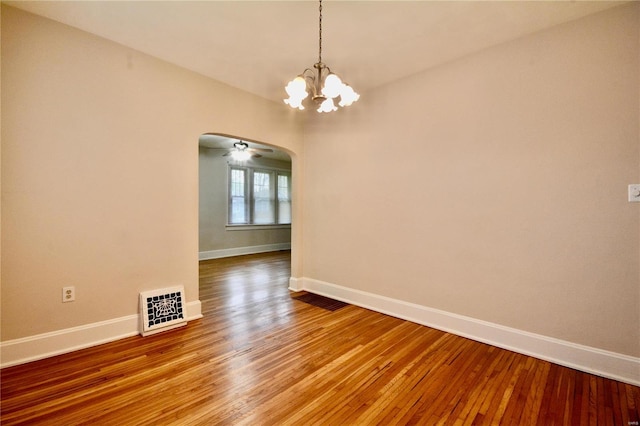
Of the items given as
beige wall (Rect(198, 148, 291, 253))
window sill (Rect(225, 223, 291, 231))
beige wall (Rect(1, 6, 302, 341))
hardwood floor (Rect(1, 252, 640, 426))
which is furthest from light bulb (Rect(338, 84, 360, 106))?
window sill (Rect(225, 223, 291, 231))

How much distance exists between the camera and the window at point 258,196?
295 inches

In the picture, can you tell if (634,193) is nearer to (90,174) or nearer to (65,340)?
(90,174)

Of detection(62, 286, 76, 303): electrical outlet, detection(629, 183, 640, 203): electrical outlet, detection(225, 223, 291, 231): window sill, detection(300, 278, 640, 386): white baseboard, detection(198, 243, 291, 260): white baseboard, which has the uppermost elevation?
detection(629, 183, 640, 203): electrical outlet

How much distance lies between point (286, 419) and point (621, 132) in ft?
10.2

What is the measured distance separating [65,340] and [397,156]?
3.72 metres

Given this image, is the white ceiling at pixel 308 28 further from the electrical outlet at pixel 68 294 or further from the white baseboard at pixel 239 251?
the white baseboard at pixel 239 251

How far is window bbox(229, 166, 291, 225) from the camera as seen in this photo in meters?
7.48

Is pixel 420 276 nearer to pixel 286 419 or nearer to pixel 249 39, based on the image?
pixel 286 419

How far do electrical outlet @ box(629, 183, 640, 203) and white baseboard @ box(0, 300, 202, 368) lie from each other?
14.3 feet

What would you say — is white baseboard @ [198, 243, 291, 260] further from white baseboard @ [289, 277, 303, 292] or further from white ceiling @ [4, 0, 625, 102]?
white ceiling @ [4, 0, 625, 102]

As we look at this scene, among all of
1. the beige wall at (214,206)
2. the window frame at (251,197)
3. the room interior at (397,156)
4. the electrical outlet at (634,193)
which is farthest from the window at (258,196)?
the electrical outlet at (634,193)

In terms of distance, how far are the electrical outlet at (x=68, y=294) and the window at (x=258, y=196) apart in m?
4.87

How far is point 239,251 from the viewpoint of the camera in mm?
7508

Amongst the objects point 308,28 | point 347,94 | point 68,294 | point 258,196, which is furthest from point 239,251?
point 347,94
